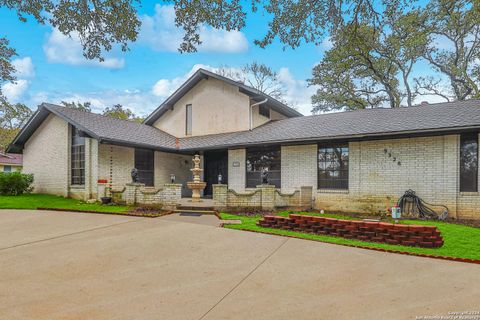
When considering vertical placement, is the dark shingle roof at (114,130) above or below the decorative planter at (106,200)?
above

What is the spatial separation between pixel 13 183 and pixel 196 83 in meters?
11.4

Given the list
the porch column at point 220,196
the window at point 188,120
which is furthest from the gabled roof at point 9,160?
the porch column at point 220,196

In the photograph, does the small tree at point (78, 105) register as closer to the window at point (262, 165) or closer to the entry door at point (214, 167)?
the entry door at point (214, 167)

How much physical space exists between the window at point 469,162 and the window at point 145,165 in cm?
1385

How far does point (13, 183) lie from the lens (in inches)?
608

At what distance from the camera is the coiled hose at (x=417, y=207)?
1018cm

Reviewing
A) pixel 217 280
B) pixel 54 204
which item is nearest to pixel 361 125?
pixel 217 280

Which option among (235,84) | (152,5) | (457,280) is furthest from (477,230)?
(235,84)

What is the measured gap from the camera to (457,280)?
4164mm

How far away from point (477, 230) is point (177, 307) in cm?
870

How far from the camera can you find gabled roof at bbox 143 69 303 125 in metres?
16.3

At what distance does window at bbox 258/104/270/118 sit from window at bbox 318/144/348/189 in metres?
5.53

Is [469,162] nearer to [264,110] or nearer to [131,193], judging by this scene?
[264,110]

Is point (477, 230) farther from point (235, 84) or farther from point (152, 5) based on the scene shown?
point (235, 84)
